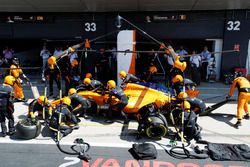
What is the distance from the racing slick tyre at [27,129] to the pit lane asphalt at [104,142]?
5.4 inches

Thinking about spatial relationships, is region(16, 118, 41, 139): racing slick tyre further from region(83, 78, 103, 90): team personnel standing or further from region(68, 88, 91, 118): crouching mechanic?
region(83, 78, 103, 90): team personnel standing

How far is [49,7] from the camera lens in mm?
11906

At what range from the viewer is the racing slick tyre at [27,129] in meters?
6.46

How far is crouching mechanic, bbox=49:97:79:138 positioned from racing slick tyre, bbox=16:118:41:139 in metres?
0.38

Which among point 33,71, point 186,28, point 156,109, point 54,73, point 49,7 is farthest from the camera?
point 33,71

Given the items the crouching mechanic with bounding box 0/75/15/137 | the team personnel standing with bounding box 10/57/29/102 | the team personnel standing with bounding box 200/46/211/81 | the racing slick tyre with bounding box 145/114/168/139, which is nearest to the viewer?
the racing slick tyre with bounding box 145/114/168/139

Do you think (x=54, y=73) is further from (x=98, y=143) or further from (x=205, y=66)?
(x=205, y=66)

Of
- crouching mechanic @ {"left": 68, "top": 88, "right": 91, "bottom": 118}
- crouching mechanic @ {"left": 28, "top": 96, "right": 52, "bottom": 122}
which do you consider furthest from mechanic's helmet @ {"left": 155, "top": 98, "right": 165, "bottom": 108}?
crouching mechanic @ {"left": 28, "top": 96, "right": 52, "bottom": 122}

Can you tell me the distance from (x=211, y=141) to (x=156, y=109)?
1.66 meters

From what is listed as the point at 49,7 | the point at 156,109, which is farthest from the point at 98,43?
the point at 156,109

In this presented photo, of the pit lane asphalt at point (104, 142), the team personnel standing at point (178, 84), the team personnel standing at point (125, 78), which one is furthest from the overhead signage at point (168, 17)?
the pit lane asphalt at point (104, 142)

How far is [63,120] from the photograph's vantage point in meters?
6.94

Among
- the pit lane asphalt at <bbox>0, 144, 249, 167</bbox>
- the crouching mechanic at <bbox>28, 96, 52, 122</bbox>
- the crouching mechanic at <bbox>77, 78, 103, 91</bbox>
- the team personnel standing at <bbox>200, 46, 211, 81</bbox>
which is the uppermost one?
the team personnel standing at <bbox>200, 46, 211, 81</bbox>

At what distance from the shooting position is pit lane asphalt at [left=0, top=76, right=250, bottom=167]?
5568mm
